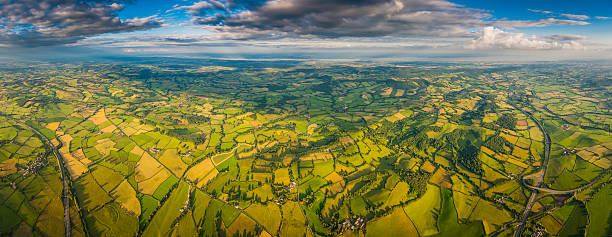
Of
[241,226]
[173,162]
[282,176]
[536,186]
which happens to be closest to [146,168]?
[173,162]

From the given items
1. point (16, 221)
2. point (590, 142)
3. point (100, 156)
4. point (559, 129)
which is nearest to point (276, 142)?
point (100, 156)

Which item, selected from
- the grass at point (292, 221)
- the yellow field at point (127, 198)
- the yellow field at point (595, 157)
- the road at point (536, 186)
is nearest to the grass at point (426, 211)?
the road at point (536, 186)

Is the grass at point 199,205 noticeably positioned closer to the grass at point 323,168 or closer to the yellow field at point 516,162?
the grass at point 323,168

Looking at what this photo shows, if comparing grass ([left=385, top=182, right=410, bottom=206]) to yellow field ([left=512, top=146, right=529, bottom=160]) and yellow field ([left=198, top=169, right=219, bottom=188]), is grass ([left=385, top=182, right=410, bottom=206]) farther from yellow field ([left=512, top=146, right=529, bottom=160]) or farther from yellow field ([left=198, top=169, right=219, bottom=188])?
yellow field ([left=198, top=169, right=219, bottom=188])

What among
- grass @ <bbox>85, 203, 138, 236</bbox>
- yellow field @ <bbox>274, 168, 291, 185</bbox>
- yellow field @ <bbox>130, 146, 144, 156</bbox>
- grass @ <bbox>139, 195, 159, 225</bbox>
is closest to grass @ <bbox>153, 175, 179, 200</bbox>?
grass @ <bbox>139, 195, 159, 225</bbox>

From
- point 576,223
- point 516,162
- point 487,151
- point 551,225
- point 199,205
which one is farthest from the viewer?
point 487,151

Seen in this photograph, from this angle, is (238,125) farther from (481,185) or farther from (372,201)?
(481,185)

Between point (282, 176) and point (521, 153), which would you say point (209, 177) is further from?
point (521, 153)
